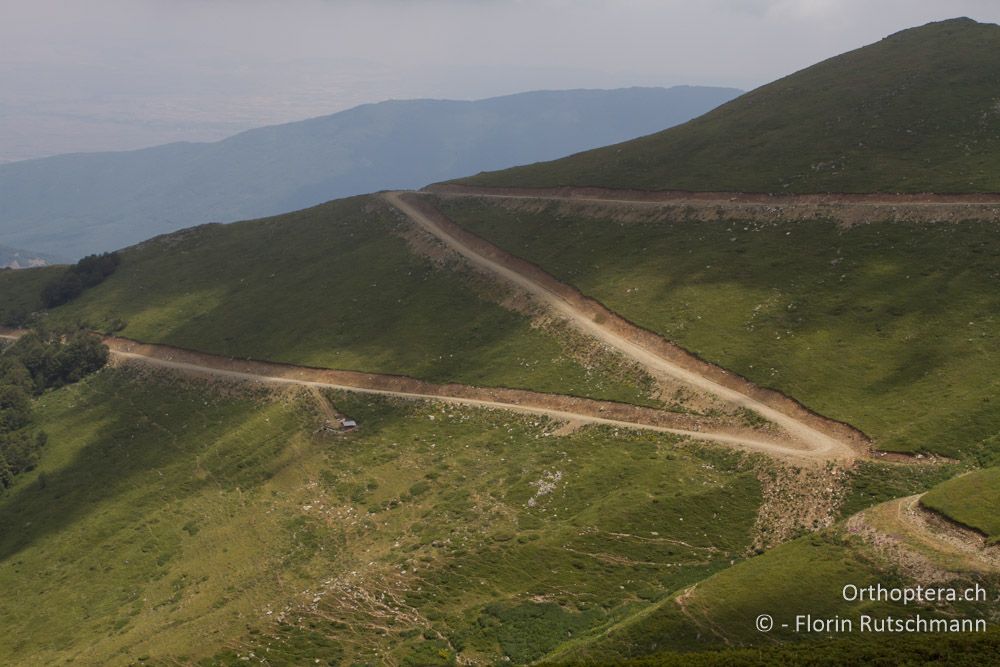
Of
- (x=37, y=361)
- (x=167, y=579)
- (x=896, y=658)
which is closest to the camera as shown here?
(x=896, y=658)

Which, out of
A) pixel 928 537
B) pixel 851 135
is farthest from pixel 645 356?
pixel 851 135

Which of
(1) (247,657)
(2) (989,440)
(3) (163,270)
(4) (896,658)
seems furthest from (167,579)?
(3) (163,270)

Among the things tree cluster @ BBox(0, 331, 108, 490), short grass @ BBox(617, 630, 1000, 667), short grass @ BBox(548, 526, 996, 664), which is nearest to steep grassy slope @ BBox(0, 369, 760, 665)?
short grass @ BBox(548, 526, 996, 664)

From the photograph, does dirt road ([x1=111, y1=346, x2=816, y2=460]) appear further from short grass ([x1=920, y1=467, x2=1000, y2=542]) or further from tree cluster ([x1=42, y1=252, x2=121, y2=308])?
tree cluster ([x1=42, y1=252, x2=121, y2=308])

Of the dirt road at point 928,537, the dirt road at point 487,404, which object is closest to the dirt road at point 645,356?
the dirt road at point 487,404

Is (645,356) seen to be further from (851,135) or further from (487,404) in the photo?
(851,135)

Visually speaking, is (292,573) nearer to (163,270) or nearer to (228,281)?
(228,281)
